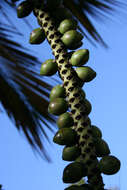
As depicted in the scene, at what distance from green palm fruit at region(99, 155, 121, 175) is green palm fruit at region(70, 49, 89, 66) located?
252 millimetres

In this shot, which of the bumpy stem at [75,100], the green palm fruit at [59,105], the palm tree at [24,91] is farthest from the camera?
the palm tree at [24,91]

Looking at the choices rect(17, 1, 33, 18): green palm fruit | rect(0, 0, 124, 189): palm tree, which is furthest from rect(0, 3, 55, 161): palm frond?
rect(17, 1, 33, 18): green palm fruit

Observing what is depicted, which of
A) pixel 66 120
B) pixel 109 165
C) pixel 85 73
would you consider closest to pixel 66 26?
pixel 85 73

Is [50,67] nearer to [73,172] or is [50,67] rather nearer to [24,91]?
[73,172]

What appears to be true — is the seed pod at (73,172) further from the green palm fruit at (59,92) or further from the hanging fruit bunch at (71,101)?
the green palm fruit at (59,92)

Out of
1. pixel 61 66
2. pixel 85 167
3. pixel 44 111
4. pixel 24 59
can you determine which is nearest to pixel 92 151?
pixel 85 167

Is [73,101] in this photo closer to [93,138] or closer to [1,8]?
[93,138]

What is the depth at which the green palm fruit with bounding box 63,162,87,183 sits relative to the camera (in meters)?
0.65

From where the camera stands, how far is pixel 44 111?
200 centimetres

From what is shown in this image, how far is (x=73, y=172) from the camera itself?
2.17ft

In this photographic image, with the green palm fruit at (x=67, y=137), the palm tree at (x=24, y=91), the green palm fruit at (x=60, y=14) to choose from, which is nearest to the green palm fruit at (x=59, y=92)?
the green palm fruit at (x=67, y=137)

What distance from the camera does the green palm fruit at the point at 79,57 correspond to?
31.2 inches

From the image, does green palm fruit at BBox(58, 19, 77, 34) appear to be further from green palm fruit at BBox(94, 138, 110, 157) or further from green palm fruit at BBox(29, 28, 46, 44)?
green palm fruit at BBox(94, 138, 110, 157)

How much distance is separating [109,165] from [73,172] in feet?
0.25
